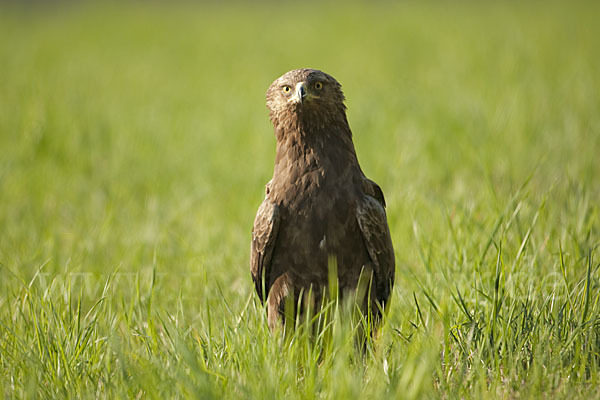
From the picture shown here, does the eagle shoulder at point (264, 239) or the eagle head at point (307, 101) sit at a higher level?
the eagle head at point (307, 101)

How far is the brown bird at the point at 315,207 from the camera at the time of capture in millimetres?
3164

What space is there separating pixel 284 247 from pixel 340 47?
10.8 m

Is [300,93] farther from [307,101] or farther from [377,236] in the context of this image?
[377,236]

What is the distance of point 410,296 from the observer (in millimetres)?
3740

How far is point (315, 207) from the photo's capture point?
3.15 meters

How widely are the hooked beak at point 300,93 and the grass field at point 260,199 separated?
3.49ft

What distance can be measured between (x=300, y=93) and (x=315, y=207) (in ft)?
2.01

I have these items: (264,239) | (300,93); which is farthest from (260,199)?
(300,93)

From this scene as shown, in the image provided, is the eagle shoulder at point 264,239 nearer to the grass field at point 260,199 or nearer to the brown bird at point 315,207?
the brown bird at point 315,207

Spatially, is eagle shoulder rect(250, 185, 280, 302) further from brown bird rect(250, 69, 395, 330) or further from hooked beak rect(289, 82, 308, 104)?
hooked beak rect(289, 82, 308, 104)

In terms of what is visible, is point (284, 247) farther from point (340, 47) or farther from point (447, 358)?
point (340, 47)

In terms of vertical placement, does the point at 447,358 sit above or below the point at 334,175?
below

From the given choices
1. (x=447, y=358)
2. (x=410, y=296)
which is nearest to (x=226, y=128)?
(x=410, y=296)

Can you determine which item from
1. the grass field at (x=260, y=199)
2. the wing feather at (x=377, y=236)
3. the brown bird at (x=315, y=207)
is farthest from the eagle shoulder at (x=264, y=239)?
the wing feather at (x=377, y=236)
